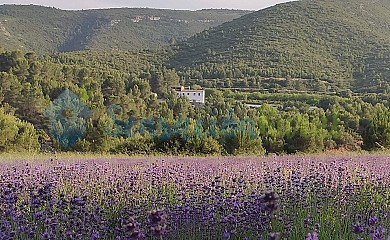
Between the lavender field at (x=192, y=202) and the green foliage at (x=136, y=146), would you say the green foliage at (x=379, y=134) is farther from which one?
the lavender field at (x=192, y=202)

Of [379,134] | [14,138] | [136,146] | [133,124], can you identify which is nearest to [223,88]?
[133,124]

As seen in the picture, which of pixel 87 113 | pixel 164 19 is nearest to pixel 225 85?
pixel 87 113

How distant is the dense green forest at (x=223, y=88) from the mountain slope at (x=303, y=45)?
0.48ft

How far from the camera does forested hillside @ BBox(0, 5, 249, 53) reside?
76.6 meters

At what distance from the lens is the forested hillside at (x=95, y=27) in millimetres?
76562

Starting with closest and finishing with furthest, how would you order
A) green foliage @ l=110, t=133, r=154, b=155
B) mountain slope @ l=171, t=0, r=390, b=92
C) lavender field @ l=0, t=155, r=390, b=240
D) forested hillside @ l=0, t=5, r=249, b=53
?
1. lavender field @ l=0, t=155, r=390, b=240
2. green foliage @ l=110, t=133, r=154, b=155
3. mountain slope @ l=171, t=0, r=390, b=92
4. forested hillside @ l=0, t=5, r=249, b=53

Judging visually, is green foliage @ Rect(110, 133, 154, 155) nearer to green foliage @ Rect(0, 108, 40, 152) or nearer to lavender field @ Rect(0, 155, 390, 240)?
green foliage @ Rect(0, 108, 40, 152)

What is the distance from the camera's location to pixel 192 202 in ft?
12.3

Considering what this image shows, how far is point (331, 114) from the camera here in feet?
78.1

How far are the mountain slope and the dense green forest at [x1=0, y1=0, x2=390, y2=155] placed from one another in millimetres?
147

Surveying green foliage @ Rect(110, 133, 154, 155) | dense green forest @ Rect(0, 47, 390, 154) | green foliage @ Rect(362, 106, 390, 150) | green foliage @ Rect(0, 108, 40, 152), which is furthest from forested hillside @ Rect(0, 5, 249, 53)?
green foliage @ Rect(362, 106, 390, 150)

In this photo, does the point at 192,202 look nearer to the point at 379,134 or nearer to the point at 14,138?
the point at 379,134

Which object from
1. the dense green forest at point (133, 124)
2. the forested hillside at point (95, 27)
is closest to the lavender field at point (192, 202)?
the dense green forest at point (133, 124)

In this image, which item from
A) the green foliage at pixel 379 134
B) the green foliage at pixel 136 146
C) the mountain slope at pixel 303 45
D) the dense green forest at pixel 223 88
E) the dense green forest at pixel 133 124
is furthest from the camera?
the mountain slope at pixel 303 45
